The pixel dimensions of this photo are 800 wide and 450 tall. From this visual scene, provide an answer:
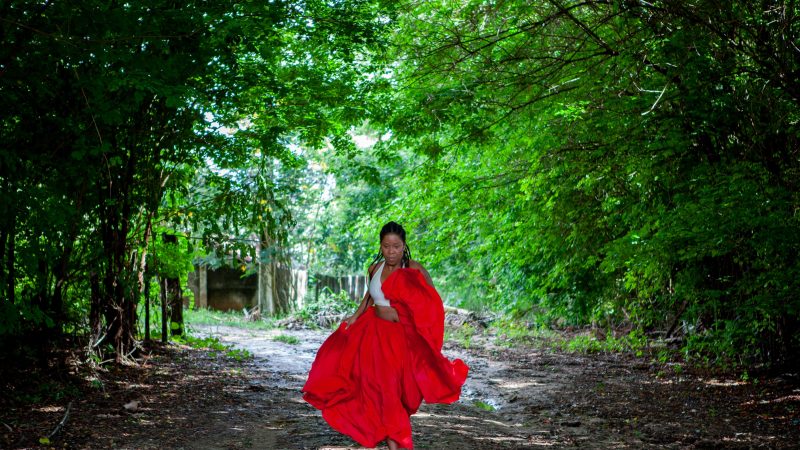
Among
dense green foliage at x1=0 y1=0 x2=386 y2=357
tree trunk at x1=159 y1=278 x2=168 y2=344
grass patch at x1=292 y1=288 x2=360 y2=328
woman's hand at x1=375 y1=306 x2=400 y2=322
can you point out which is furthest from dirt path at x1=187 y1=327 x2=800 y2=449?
grass patch at x1=292 y1=288 x2=360 y2=328

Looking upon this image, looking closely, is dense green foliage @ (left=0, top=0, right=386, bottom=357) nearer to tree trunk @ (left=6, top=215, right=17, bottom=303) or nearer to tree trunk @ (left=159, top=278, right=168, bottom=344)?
tree trunk @ (left=6, top=215, right=17, bottom=303)

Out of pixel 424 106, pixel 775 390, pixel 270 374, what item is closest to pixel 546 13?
pixel 424 106

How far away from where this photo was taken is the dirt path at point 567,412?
7.04 meters

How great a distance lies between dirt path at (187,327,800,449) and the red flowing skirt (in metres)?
0.61

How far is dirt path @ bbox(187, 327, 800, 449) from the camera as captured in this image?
23.1ft

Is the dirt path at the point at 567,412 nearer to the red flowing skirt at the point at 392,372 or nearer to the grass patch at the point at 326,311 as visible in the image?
the red flowing skirt at the point at 392,372

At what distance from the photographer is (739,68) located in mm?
8477

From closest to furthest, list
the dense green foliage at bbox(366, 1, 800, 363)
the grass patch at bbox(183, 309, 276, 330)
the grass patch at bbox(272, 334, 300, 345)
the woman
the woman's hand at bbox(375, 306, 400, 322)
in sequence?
the woman → the woman's hand at bbox(375, 306, 400, 322) → the dense green foliage at bbox(366, 1, 800, 363) → the grass patch at bbox(272, 334, 300, 345) → the grass patch at bbox(183, 309, 276, 330)

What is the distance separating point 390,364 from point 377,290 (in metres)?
0.60

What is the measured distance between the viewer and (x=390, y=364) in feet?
19.6

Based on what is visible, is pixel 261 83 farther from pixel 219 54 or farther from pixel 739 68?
pixel 739 68

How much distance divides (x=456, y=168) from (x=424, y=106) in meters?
3.62

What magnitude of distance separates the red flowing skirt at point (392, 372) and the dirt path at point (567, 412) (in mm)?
610

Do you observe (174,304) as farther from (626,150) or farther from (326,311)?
(326,311)
